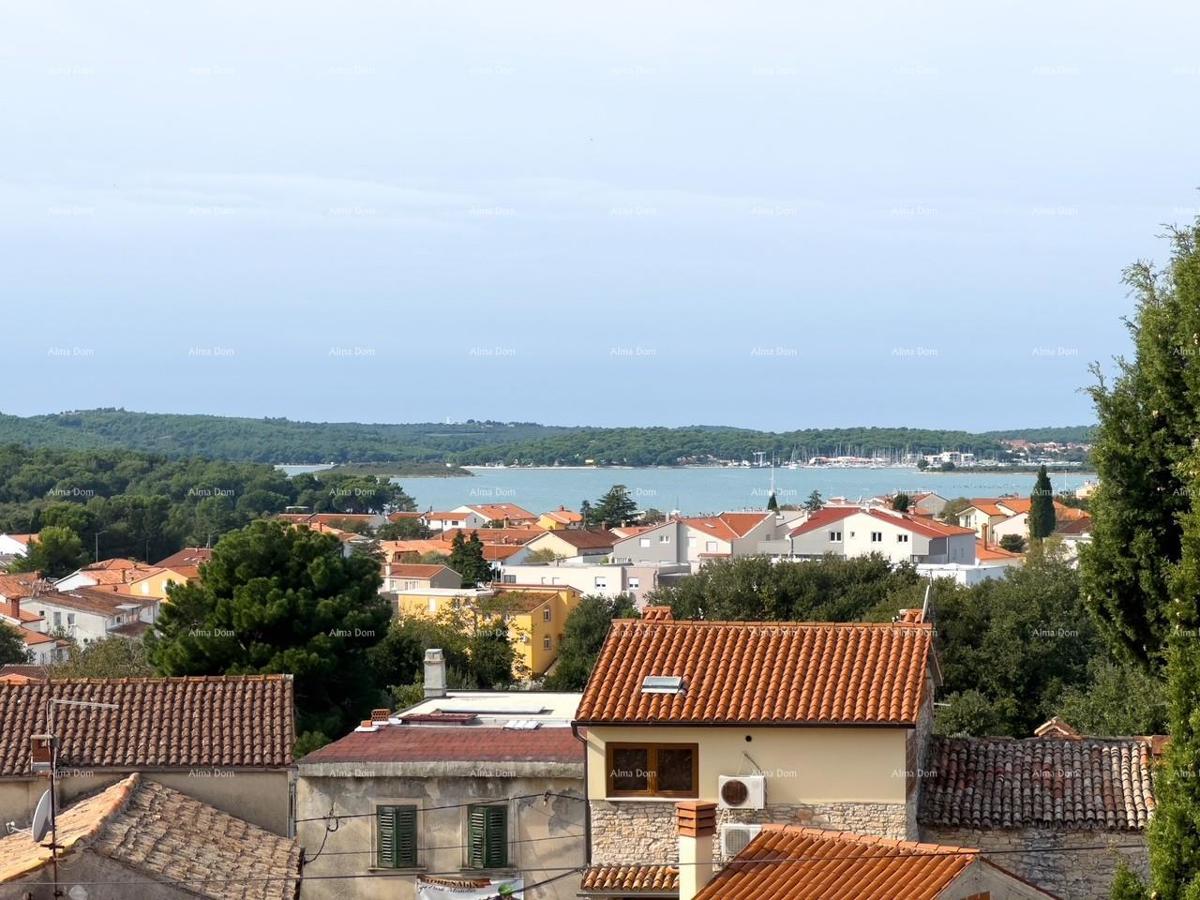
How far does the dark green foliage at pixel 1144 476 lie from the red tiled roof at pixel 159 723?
8.64 meters

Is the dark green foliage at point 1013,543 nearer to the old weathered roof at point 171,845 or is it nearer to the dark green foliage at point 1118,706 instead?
the dark green foliage at point 1118,706

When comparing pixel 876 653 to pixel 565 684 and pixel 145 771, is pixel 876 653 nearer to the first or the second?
pixel 145 771

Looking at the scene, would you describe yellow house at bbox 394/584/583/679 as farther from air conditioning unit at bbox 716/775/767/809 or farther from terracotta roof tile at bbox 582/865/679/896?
air conditioning unit at bbox 716/775/767/809

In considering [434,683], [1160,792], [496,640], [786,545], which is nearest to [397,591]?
[496,640]

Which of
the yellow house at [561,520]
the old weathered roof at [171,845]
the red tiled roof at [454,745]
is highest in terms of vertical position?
the red tiled roof at [454,745]

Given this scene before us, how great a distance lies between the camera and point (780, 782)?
1756cm

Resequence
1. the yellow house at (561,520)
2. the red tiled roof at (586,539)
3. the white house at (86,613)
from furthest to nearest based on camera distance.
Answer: the yellow house at (561,520) → the red tiled roof at (586,539) → the white house at (86,613)

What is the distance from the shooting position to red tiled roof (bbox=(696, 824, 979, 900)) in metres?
13.9

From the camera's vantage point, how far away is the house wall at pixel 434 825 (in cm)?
1894

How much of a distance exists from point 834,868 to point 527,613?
48.6m

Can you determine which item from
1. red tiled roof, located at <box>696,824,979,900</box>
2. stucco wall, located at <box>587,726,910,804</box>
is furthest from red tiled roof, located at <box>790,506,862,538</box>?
red tiled roof, located at <box>696,824,979,900</box>

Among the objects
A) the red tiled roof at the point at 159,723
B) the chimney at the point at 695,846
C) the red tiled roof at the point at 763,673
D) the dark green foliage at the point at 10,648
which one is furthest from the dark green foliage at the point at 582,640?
the chimney at the point at 695,846

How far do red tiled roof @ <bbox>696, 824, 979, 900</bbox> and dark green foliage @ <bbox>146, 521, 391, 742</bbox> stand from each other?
1901 cm

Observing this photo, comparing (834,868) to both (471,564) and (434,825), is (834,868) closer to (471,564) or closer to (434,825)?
(434,825)
